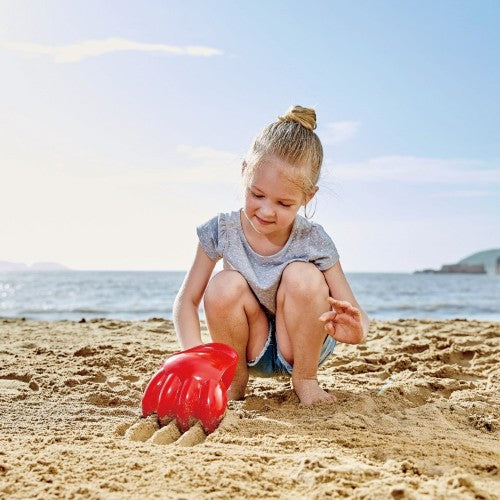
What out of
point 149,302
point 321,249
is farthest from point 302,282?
point 149,302

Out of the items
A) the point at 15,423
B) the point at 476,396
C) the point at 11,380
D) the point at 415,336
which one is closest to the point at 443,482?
the point at 476,396

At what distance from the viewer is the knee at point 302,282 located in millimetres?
2398

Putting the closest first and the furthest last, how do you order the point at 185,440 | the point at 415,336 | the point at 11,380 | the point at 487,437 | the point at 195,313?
the point at 185,440 → the point at 487,437 → the point at 195,313 → the point at 11,380 → the point at 415,336

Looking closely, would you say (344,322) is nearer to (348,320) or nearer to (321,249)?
(348,320)

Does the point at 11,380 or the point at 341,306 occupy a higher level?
the point at 341,306

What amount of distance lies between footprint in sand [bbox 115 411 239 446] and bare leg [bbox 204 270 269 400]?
0.41 m

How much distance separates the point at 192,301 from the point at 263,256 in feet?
1.19

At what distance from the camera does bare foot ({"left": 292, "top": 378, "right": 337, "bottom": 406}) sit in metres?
2.46

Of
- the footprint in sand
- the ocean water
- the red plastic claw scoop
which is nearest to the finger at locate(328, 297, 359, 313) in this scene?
the red plastic claw scoop

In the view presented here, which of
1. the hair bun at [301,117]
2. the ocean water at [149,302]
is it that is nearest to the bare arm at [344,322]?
the hair bun at [301,117]

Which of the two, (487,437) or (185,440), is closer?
(185,440)

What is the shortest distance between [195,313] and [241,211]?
0.51m

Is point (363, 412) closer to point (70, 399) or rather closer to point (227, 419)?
point (227, 419)

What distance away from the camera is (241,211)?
2.74 metres
